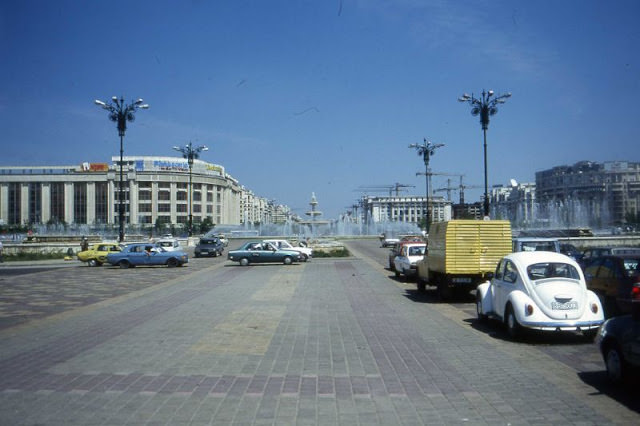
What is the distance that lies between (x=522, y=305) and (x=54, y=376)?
786 centimetres

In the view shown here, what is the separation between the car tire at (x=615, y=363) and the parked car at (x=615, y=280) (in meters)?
5.26

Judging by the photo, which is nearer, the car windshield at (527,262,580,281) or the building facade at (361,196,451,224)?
the car windshield at (527,262,580,281)

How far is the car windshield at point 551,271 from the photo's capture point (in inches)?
456

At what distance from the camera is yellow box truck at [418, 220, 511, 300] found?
1744 centimetres

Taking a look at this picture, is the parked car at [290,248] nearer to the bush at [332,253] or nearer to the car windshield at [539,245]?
the bush at [332,253]

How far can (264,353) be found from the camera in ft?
32.6

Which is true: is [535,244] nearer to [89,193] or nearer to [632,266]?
[632,266]

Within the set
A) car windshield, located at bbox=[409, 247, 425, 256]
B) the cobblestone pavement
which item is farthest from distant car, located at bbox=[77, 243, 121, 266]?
the cobblestone pavement

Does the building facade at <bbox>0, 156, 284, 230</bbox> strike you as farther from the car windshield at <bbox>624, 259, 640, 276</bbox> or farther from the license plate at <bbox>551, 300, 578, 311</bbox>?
the license plate at <bbox>551, 300, 578, 311</bbox>

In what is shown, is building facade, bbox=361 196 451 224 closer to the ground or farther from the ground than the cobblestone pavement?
farther from the ground

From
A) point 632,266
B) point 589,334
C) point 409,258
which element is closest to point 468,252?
point 632,266

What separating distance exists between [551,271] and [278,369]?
5.96 m

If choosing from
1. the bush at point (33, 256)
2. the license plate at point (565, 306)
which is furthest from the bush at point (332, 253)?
the license plate at point (565, 306)

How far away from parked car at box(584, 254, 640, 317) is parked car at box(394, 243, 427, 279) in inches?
423
